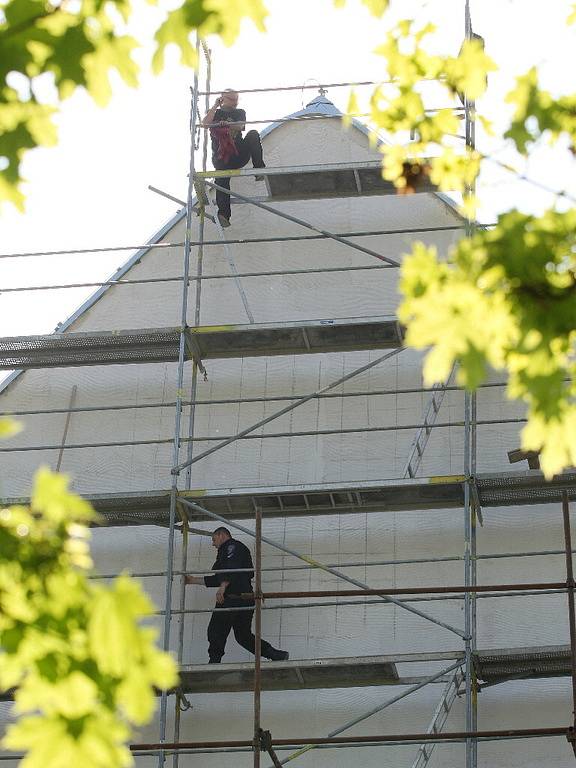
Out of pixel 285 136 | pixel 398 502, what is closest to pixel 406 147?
pixel 398 502

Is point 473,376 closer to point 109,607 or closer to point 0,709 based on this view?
point 109,607

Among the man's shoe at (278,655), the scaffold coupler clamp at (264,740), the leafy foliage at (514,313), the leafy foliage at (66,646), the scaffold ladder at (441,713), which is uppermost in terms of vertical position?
the man's shoe at (278,655)

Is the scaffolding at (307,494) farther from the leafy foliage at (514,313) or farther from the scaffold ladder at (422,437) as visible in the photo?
the leafy foliage at (514,313)

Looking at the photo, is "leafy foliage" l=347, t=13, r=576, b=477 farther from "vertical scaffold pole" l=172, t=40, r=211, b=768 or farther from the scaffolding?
"vertical scaffold pole" l=172, t=40, r=211, b=768

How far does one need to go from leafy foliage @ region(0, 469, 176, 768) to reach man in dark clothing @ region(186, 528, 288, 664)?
7282mm

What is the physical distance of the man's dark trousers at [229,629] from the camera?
11.4m

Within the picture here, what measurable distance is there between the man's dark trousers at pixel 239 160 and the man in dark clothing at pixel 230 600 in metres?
3.29

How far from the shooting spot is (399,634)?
11633 mm

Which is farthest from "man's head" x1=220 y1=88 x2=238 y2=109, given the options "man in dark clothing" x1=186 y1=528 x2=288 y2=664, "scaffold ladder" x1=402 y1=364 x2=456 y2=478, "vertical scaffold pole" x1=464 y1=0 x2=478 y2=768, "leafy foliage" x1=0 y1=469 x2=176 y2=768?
"leafy foliage" x1=0 y1=469 x2=176 y2=768

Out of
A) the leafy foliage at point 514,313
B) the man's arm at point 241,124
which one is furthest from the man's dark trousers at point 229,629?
the leafy foliage at point 514,313

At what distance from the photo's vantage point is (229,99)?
13.8m

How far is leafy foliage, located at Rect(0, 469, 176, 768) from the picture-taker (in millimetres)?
3777

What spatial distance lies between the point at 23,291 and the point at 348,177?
9.70 feet

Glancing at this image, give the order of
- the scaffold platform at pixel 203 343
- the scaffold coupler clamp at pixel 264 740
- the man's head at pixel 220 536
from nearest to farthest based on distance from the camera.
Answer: the scaffold coupler clamp at pixel 264 740, the man's head at pixel 220 536, the scaffold platform at pixel 203 343
